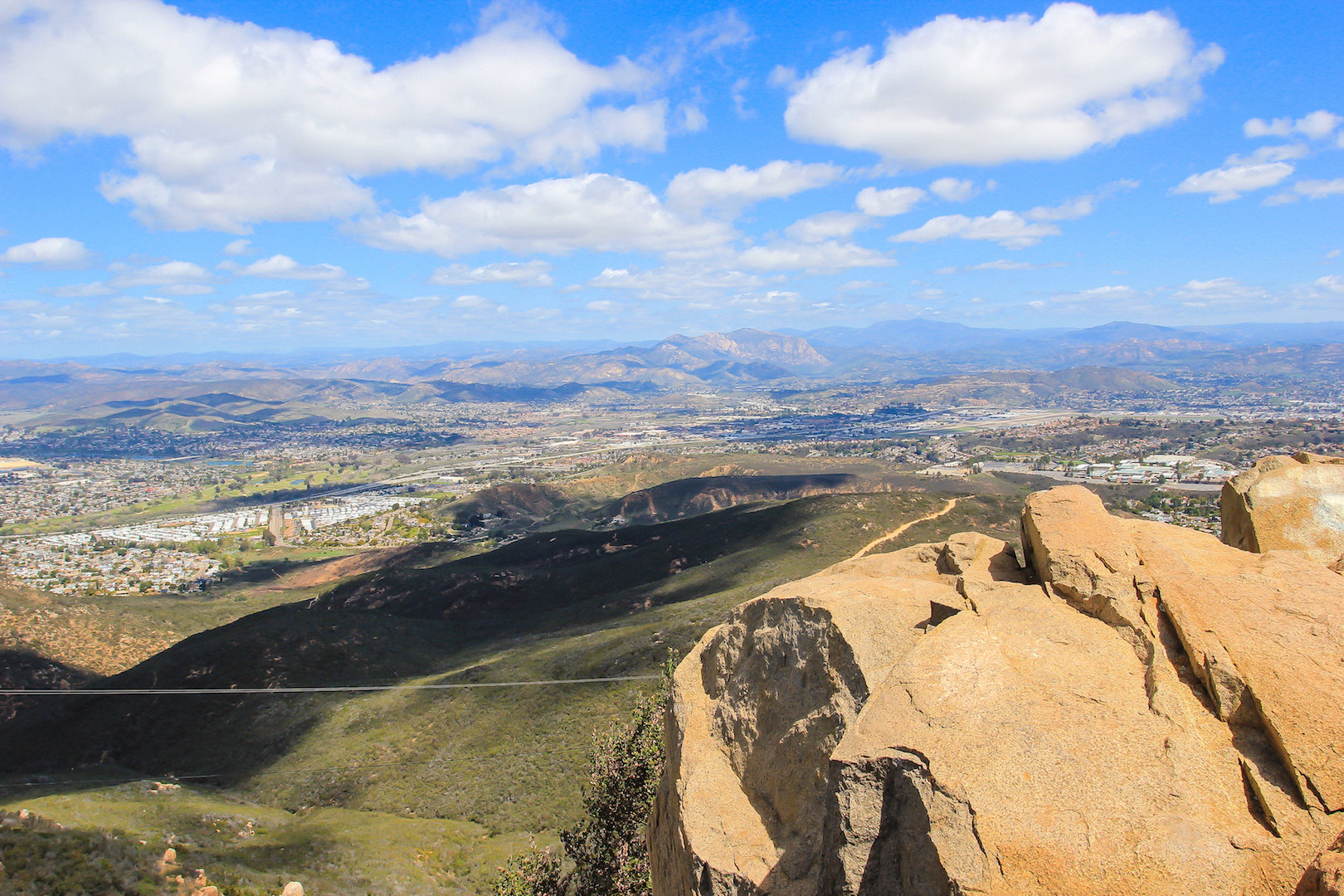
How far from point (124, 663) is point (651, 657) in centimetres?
6615

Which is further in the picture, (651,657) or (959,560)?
(651,657)

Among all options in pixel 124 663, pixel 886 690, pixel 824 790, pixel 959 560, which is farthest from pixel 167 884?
pixel 124 663

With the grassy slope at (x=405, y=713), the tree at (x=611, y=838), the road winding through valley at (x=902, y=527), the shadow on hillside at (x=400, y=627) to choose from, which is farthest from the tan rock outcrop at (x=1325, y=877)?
the road winding through valley at (x=902, y=527)

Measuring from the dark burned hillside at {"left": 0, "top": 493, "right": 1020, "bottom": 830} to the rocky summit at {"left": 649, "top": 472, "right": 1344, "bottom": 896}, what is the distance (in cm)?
2813

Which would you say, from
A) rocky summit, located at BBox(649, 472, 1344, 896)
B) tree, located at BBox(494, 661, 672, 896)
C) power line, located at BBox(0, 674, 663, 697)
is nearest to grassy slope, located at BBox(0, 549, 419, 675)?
power line, located at BBox(0, 674, 663, 697)

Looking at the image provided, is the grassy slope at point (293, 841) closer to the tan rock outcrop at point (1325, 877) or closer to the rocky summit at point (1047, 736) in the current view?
the rocky summit at point (1047, 736)

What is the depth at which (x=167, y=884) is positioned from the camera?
84.2ft

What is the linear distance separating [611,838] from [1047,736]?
24436 millimetres

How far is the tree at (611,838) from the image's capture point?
27.0 metres

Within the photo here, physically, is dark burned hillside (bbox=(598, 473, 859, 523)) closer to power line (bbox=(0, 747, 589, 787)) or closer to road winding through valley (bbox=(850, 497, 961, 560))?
road winding through valley (bbox=(850, 497, 961, 560))

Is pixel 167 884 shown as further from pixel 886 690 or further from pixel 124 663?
pixel 124 663

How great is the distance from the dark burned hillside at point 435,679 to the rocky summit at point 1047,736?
28131mm

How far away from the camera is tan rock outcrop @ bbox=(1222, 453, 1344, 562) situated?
1617cm

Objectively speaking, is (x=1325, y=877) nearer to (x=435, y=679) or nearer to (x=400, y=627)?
(x=435, y=679)
